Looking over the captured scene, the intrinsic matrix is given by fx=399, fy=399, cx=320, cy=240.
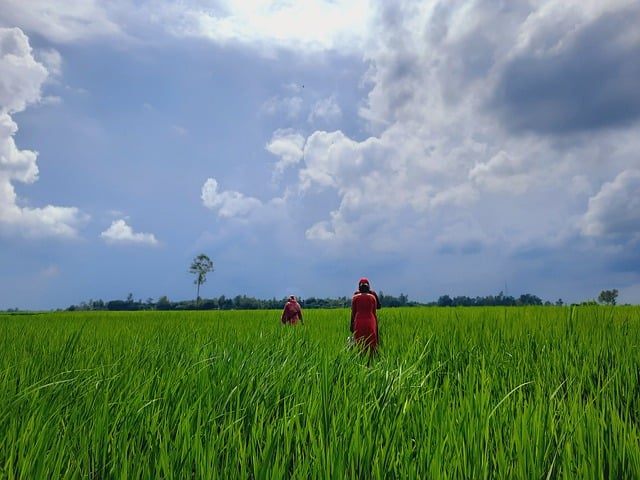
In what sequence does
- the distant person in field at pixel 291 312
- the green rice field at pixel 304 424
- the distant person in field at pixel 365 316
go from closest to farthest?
the green rice field at pixel 304 424
the distant person in field at pixel 365 316
the distant person in field at pixel 291 312

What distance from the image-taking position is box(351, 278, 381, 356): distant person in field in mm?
5594

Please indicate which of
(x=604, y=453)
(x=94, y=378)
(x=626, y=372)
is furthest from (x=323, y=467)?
(x=626, y=372)

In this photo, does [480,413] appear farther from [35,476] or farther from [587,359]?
[587,359]

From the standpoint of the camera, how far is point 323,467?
1250 millimetres

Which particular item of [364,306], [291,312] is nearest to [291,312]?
[291,312]

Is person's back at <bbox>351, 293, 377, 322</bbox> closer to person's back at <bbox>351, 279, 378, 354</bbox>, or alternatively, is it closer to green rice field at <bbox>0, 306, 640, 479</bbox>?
person's back at <bbox>351, 279, 378, 354</bbox>

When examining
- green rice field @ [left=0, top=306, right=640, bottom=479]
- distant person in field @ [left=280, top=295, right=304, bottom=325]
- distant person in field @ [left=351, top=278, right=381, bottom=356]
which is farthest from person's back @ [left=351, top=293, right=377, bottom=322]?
distant person in field @ [left=280, top=295, right=304, bottom=325]

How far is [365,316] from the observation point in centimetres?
566

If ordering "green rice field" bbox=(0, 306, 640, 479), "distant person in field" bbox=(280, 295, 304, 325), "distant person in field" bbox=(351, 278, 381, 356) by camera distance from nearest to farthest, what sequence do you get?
"green rice field" bbox=(0, 306, 640, 479), "distant person in field" bbox=(351, 278, 381, 356), "distant person in field" bbox=(280, 295, 304, 325)

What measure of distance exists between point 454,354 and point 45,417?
11.8ft

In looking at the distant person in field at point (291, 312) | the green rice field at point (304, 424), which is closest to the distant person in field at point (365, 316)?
the green rice field at point (304, 424)

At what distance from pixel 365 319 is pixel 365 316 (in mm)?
42

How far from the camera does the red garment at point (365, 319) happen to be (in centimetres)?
559

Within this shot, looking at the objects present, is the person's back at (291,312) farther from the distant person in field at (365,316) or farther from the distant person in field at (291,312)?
the distant person in field at (365,316)
